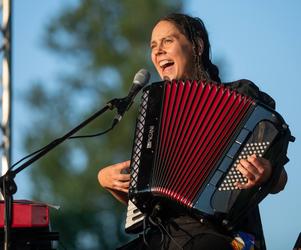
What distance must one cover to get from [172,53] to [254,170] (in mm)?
726

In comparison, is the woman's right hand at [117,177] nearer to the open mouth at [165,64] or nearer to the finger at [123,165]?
the finger at [123,165]

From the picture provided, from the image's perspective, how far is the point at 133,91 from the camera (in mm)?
2516

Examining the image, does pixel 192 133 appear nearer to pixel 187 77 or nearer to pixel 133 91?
pixel 133 91

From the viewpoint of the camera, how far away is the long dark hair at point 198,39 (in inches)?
117

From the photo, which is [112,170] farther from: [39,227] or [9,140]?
[9,140]

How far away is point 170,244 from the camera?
2.62m

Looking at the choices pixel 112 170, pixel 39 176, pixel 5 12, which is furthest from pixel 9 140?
pixel 112 170

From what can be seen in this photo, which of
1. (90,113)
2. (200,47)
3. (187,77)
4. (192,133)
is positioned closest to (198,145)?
(192,133)

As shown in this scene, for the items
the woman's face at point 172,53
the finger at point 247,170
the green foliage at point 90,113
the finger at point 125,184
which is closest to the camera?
the finger at point 247,170

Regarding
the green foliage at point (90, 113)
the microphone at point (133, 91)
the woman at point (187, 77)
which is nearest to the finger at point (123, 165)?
the woman at point (187, 77)

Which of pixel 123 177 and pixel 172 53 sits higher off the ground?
pixel 172 53

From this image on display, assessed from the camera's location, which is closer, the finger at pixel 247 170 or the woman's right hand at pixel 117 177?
the finger at pixel 247 170

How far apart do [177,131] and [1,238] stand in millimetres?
700

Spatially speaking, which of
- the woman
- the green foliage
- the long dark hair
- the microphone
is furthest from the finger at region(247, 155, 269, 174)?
the green foliage
